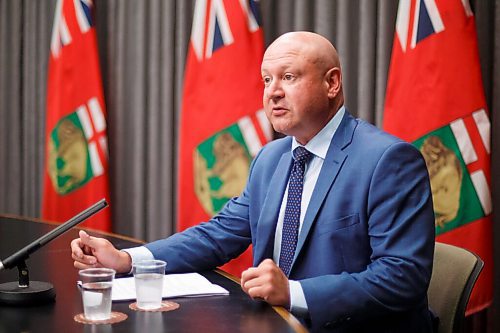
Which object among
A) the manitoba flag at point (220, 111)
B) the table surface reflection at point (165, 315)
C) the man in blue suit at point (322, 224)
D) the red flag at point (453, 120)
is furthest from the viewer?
the manitoba flag at point (220, 111)

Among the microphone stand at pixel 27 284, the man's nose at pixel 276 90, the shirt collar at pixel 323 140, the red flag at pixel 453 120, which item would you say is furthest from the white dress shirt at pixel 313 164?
the red flag at pixel 453 120

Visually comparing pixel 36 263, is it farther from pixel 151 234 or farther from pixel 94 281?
pixel 151 234

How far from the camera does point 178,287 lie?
71.1 inches

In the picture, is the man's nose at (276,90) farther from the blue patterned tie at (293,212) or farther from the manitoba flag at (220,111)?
the manitoba flag at (220,111)

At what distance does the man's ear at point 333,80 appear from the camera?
214cm

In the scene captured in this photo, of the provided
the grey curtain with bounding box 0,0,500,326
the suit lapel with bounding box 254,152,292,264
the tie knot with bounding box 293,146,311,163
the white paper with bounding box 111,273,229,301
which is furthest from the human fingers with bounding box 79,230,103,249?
the grey curtain with bounding box 0,0,500,326

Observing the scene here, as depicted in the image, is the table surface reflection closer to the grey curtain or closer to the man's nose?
the man's nose

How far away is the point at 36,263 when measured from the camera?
2092mm

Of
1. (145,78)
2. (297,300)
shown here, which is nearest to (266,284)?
Answer: (297,300)

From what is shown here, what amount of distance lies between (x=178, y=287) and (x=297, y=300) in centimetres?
31

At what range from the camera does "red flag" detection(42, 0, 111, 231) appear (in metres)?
4.04

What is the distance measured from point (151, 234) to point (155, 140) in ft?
1.84

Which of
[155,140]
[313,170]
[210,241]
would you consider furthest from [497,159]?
[155,140]

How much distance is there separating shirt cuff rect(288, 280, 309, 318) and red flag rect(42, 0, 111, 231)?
8.43 feet
